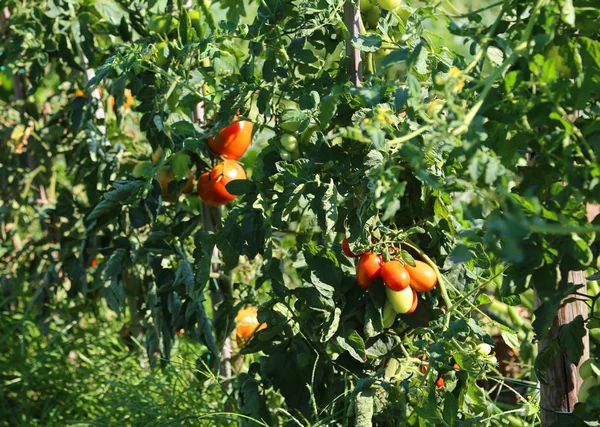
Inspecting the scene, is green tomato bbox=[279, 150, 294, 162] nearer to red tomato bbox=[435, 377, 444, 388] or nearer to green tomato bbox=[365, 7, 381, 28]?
green tomato bbox=[365, 7, 381, 28]

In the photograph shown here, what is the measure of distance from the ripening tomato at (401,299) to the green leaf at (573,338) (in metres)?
0.26

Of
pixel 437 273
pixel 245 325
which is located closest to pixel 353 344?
pixel 437 273

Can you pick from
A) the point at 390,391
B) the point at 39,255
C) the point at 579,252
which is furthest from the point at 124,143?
the point at 579,252

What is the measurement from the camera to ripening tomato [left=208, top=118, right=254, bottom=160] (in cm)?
158

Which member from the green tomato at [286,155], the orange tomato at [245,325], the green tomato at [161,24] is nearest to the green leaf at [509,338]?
the green tomato at [286,155]

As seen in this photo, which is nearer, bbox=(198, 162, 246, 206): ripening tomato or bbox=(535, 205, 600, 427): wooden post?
bbox=(535, 205, 600, 427): wooden post

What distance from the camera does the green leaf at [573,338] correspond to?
1.08 m

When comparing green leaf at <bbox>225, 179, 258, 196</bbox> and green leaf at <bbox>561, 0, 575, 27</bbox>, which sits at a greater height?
green leaf at <bbox>561, 0, 575, 27</bbox>

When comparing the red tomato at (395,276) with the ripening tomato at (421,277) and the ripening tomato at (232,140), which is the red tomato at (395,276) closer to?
the ripening tomato at (421,277)

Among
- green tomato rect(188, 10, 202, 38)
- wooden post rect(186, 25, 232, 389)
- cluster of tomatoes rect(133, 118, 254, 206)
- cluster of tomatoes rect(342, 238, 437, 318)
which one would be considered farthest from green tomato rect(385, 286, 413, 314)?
green tomato rect(188, 10, 202, 38)

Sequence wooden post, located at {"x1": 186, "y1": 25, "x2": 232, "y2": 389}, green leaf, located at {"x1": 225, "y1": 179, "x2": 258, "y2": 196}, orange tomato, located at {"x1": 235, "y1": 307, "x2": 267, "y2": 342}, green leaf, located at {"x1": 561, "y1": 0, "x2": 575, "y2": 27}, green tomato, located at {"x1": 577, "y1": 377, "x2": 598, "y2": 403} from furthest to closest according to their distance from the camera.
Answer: orange tomato, located at {"x1": 235, "y1": 307, "x2": 267, "y2": 342} → wooden post, located at {"x1": 186, "y1": 25, "x2": 232, "y2": 389} → green leaf, located at {"x1": 225, "y1": 179, "x2": 258, "y2": 196} → green tomato, located at {"x1": 577, "y1": 377, "x2": 598, "y2": 403} → green leaf, located at {"x1": 561, "y1": 0, "x2": 575, "y2": 27}

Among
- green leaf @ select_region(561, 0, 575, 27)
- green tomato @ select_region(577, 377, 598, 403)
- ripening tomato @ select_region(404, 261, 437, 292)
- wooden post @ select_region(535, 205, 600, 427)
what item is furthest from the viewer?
ripening tomato @ select_region(404, 261, 437, 292)

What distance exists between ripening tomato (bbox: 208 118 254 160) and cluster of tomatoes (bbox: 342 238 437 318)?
367 mm

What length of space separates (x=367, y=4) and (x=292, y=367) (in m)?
0.64
